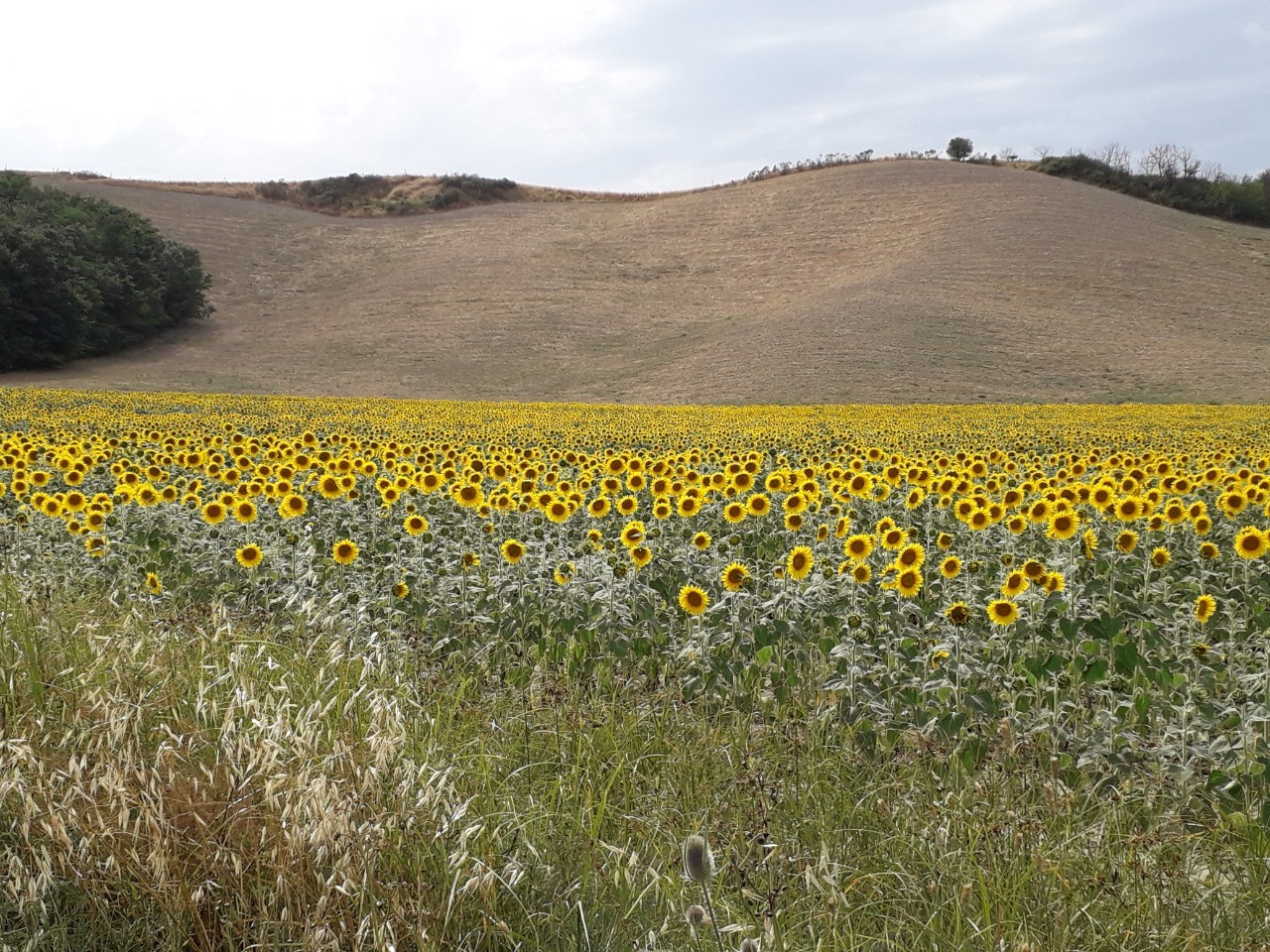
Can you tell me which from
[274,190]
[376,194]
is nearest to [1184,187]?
[376,194]

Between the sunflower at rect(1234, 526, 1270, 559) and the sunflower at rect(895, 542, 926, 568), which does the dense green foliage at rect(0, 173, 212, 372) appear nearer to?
the sunflower at rect(895, 542, 926, 568)

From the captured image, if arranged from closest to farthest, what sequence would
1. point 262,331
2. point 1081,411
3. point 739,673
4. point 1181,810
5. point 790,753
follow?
point 1181,810 < point 790,753 < point 739,673 < point 1081,411 < point 262,331

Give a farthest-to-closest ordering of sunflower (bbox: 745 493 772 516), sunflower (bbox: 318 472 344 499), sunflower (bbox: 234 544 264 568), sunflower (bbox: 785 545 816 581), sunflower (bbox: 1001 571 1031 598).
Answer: sunflower (bbox: 318 472 344 499) < sunflower (bbox: 745 493 772 516) < sunflower (bbox: 234 544 264 568) < sunflower (bbox: 785 545 816 581) < sunflower (bbox: 1001 571 1031 598)

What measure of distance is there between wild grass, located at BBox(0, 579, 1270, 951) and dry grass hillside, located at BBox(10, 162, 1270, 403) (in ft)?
105

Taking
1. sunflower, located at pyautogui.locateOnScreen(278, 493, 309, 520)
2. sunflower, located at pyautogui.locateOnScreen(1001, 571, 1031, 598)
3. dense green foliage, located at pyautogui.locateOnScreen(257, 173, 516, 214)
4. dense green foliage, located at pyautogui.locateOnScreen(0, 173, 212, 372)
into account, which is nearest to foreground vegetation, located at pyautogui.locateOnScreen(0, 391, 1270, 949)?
sunflower, located at pyautogui.locateOnScreen(1001, 571, 1031, 598)

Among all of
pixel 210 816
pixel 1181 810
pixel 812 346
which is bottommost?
pixel 1181 810

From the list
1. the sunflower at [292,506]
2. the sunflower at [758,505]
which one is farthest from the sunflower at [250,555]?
the sunflower at [758,505]

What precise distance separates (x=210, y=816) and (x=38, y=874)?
17.4 inches

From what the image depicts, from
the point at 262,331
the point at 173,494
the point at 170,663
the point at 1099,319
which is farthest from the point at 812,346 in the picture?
the point at 170,663

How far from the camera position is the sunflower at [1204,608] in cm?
493

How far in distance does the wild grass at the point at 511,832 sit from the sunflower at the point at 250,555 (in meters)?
1.64

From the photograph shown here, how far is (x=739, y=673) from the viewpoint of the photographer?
4.81m

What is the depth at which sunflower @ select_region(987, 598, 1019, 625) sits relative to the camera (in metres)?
4.38

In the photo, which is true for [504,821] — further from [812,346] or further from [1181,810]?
[812,346]
